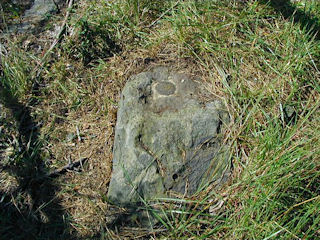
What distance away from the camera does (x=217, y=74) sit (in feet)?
8.73

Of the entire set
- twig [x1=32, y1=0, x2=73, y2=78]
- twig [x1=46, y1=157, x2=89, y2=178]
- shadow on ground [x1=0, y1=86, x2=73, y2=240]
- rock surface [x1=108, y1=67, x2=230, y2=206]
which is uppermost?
rock surface [x1=108, y1=67, x2=230, y2=206]

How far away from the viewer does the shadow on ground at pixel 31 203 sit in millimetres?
2258

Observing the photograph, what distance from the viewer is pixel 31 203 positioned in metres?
2.34

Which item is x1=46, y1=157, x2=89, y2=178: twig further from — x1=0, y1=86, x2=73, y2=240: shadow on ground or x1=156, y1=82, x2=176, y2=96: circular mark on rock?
x1=156, y1=82, x2=176, y2=96: circular mark on rock

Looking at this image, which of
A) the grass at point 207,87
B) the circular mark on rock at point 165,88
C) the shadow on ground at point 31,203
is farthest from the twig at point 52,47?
the circular mark on rock at point 165,88

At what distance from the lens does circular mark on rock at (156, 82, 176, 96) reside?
8.23 feet

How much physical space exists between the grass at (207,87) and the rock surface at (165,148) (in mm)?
90

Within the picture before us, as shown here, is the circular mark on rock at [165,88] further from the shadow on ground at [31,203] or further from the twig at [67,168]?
the shadow on ground at [31,203]

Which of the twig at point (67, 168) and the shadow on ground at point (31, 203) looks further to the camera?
the twig at point (67, 168)

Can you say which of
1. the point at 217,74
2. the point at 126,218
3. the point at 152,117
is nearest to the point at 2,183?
the point at 126,218

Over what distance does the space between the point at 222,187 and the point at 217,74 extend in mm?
859

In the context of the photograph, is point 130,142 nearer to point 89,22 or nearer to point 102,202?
point 102,202

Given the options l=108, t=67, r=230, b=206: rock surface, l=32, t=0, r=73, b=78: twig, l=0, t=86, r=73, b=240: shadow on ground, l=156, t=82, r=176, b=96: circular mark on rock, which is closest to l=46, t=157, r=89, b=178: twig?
l=0, t=86, r=73, b=240: shadow on ground

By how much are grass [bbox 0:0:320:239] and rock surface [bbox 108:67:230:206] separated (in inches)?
3.6
